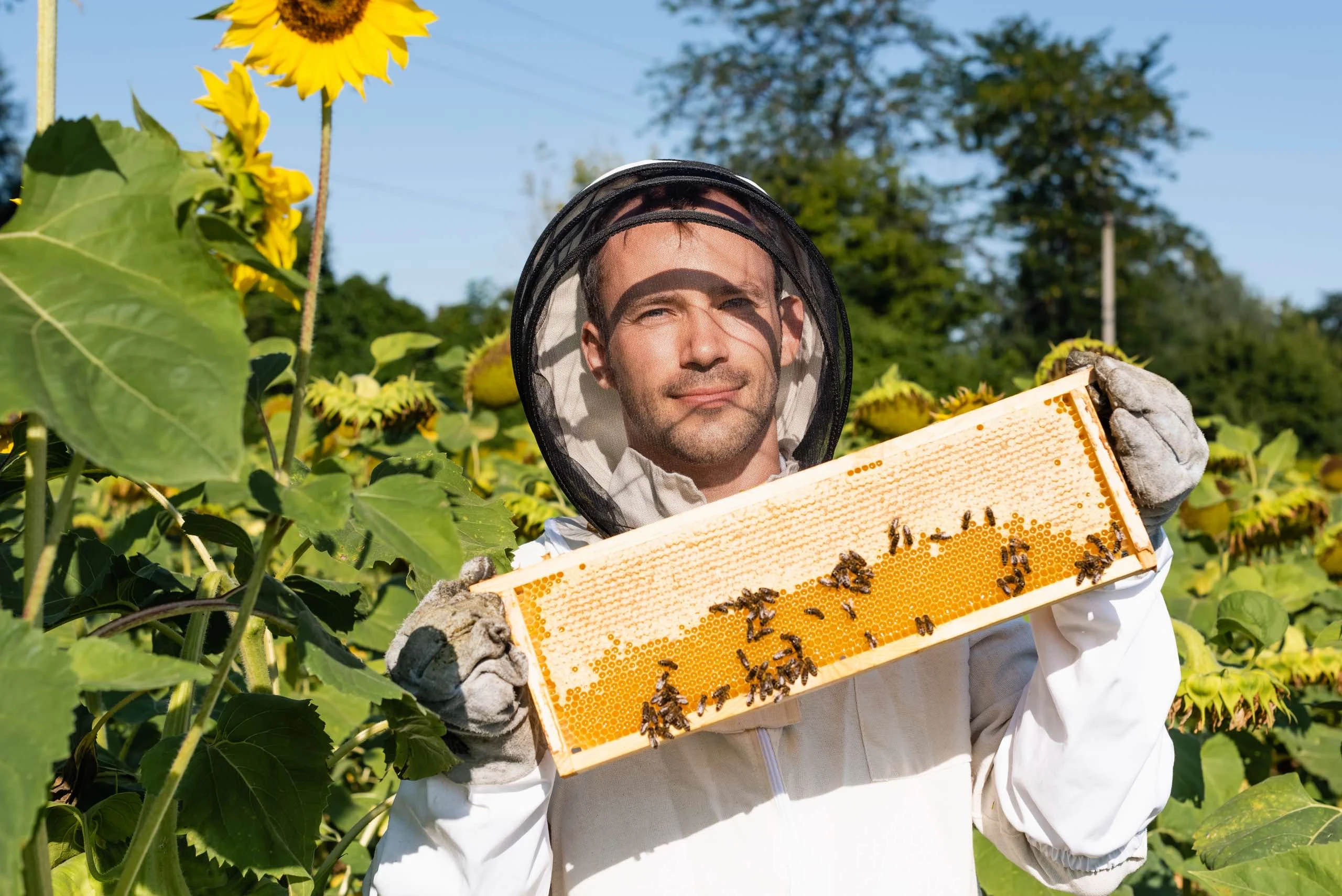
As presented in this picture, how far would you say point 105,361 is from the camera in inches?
35.4

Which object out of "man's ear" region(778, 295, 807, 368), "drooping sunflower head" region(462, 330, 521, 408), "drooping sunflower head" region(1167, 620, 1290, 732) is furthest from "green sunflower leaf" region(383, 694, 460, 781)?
"drooping sunflower head" region(462, 330, 521, 408)

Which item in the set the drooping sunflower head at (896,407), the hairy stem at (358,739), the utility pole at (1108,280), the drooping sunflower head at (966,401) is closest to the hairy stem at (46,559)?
the hairy stem at (358,739)

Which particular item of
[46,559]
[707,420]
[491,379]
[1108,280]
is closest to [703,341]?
[707,420]

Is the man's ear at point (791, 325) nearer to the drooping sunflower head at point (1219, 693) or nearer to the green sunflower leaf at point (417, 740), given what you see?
the drooping sunflower head at point (1219, 693)

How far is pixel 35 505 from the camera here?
41.6 inches

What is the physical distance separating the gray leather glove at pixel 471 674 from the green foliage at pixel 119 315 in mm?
516

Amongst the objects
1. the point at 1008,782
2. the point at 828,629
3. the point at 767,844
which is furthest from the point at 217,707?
→ the point at 1008,782

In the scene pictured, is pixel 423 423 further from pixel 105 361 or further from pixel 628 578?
pixel 105 361

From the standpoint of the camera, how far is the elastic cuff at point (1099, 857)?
1947 mm

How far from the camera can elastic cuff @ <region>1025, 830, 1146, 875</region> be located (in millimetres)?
1947

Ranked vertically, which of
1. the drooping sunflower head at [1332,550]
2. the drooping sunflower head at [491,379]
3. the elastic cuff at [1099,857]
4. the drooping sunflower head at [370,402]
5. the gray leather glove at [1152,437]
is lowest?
the elastic cuff at [1099,857]

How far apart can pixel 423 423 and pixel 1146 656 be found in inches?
114

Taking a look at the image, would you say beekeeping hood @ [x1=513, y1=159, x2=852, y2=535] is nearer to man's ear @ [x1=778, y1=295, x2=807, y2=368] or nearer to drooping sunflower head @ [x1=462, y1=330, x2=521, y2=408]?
man's ear @ [x1=778, y1=295, x2=807, y2=368]

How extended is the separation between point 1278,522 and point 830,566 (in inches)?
112
